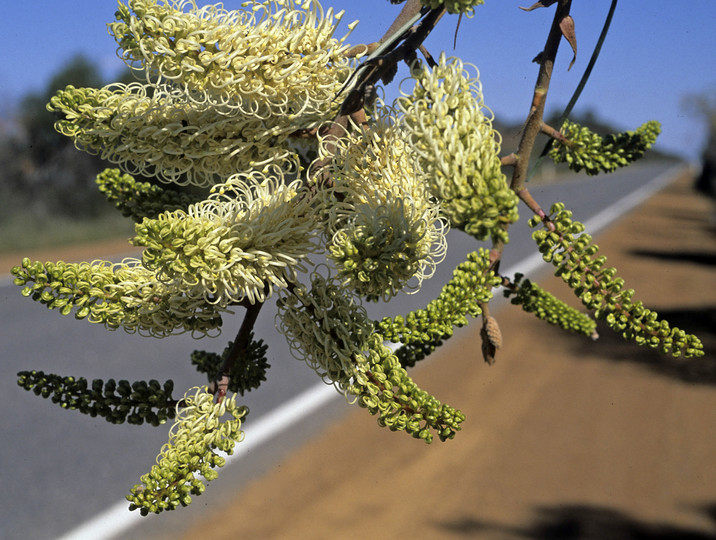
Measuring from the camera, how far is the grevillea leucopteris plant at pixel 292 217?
37 cm

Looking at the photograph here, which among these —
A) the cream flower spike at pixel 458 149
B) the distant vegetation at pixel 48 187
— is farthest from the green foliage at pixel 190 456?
the distant vegetation at pixel 48 187

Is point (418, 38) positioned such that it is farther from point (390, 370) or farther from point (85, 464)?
point (85, 464)

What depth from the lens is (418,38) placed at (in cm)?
35

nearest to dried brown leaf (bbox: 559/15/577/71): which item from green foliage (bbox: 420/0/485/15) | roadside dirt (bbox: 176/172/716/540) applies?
green foliage (bbox: 420/0/485/15)

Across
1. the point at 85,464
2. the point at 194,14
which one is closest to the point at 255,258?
the point at 194,14

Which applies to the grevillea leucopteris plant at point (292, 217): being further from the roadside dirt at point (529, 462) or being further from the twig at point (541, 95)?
the roadside dirt at point (529, 462)

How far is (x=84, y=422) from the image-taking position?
482cm

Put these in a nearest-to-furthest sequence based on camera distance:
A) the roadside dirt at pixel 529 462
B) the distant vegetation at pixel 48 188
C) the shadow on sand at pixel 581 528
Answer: the shadow on sand at pixel 581 528 < the roadside dirt at pixel 529 462 < the distant vegetation at pixel 48 188

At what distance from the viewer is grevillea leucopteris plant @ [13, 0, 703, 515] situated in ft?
1.21

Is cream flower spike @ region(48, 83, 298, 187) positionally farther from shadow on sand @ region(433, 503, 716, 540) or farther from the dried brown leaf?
shadow on sand @ region(433, 503, 716, 540)

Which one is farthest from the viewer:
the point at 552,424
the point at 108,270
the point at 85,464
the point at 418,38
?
the point at 552,424

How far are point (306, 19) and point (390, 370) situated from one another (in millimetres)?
225

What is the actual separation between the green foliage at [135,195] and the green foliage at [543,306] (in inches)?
11.1

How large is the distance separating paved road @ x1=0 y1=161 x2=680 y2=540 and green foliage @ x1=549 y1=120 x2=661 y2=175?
12.7 ft
